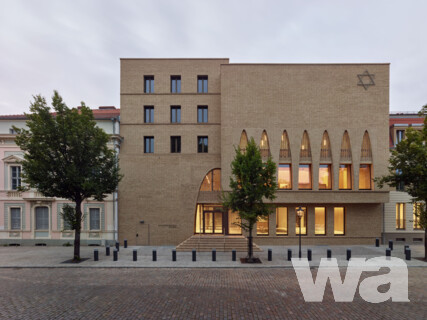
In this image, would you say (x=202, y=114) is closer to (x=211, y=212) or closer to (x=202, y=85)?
(x=202, y=85)

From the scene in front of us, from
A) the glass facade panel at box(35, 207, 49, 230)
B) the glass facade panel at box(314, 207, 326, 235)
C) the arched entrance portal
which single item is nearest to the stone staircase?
the arched entrance portal

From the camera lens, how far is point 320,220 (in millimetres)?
19922

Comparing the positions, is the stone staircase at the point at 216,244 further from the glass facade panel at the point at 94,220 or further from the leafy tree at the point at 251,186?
the glass facade panel at the point at 94,220

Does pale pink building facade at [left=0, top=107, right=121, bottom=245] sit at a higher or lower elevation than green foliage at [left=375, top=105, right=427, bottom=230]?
lower

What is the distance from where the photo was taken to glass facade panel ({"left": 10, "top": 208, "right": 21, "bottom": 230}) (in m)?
20.0

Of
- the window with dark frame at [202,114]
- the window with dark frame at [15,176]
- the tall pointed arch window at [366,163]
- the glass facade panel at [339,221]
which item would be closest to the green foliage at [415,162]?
the tall pointed arch window at [366,163]

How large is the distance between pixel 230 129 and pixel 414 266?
49.5 ft

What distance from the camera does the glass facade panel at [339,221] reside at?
1988 cm

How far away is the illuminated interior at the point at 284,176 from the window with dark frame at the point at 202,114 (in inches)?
315

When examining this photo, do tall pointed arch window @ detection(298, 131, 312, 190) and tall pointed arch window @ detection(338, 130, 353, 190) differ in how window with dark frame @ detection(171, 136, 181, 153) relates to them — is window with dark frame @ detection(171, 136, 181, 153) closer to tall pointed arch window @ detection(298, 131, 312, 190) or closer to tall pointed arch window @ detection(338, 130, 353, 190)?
tall pointed arch window @ detection(298, 131, 312, 190)

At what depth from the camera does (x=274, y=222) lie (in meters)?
19.6

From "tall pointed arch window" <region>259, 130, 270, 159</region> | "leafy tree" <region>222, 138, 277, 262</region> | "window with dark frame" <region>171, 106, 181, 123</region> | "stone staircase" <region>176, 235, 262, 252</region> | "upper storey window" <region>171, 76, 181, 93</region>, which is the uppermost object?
"upper storey window" <region>171, 76, 181, 93</region>

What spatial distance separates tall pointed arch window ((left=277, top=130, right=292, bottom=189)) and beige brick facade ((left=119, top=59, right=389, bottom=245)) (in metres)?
0.43

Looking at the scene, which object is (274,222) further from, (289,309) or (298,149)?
(289,309)
